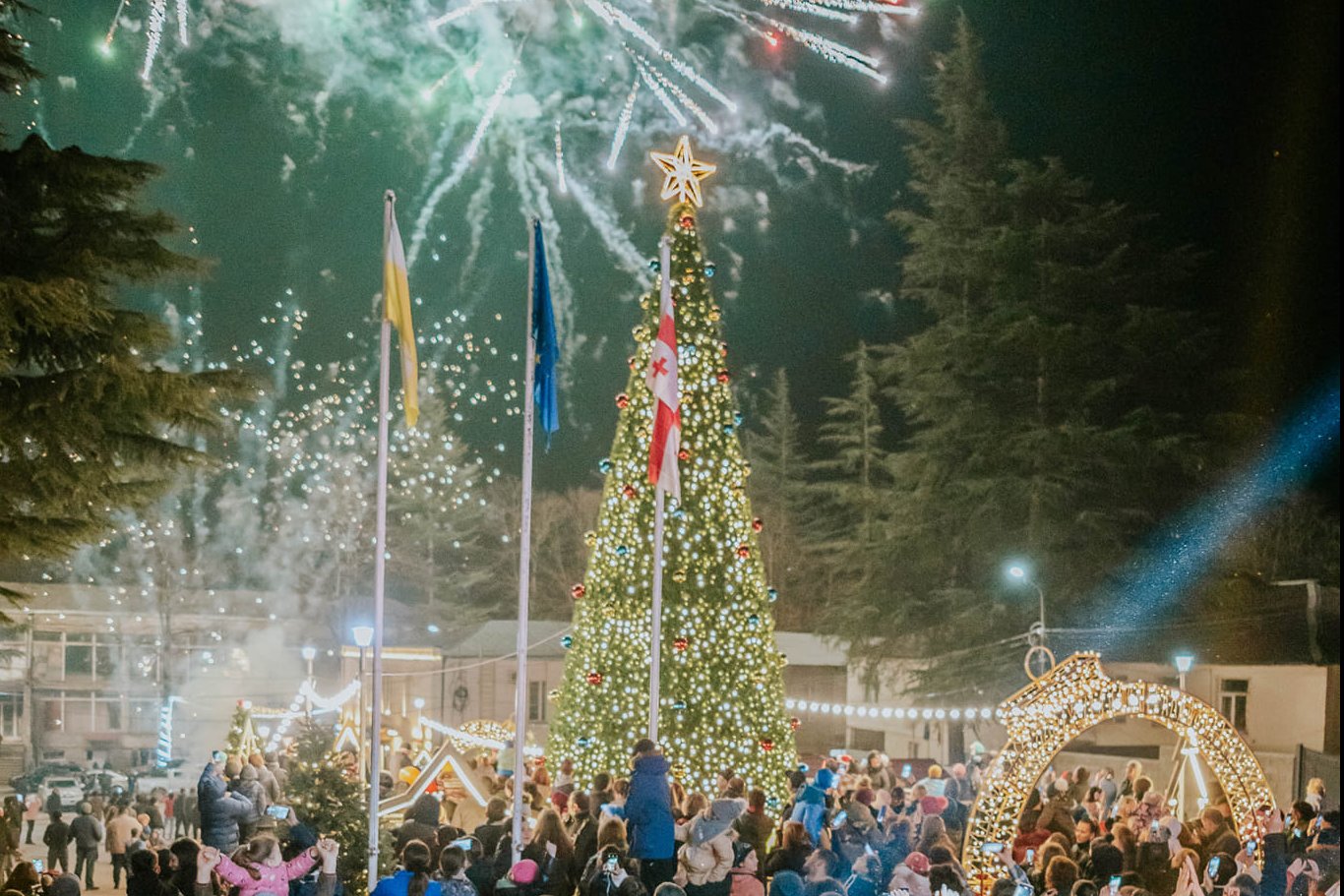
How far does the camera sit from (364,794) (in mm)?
12977

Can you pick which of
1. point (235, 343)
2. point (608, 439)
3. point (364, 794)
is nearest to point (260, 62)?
point (235, 343)

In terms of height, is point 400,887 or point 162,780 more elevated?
point 400,887

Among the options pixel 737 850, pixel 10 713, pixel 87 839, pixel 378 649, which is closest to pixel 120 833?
pixel 87 839

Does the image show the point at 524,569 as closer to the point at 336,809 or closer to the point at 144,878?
the point at 336,809

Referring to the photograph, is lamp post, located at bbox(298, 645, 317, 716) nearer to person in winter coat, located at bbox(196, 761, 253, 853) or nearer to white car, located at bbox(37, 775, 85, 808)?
person in winter coat, located at bbox(196, 761, 253, 853)

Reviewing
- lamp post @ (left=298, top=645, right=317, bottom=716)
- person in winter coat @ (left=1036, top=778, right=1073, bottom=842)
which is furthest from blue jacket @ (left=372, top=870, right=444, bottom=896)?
person in winter coat @ (left=1036, top=778, right=1073, bottom=842)

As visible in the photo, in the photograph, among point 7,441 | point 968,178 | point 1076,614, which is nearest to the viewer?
point 7,441

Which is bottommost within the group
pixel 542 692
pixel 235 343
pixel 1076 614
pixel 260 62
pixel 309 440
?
pixel 542 692

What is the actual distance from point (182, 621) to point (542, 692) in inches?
516

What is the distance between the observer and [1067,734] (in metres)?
12.1

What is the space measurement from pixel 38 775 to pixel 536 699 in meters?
14.2

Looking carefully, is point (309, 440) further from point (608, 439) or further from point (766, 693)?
point (766, 693)

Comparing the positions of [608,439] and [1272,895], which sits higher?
[608,439]

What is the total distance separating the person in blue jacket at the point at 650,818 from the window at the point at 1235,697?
16.9 metres
